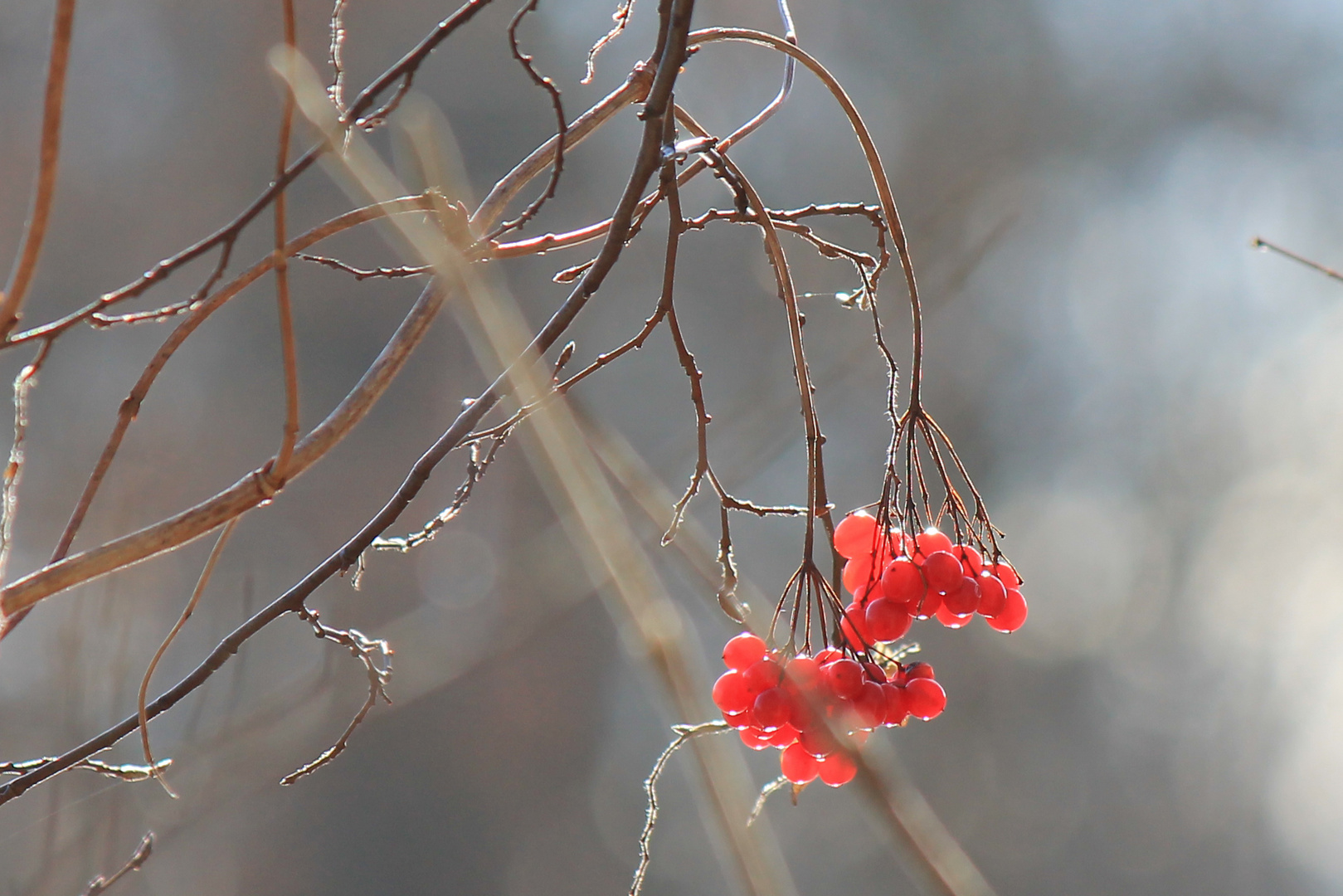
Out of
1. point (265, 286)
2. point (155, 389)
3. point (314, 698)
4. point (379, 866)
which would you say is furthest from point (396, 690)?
point (314, 698)

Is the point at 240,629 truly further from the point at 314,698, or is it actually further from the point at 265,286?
the point at 265,286

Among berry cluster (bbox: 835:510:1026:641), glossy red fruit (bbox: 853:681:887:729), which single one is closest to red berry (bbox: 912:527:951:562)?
berry cluster (bbox: 835:510:1026:641)

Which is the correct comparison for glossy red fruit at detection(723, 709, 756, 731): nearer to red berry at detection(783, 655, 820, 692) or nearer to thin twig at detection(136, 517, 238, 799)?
red berry at detection(783, 655, 820, 692)

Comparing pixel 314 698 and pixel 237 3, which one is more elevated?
pixel 237 3

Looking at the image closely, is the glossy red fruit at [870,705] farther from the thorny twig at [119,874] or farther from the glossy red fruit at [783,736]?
the thorny twig at [119,874]

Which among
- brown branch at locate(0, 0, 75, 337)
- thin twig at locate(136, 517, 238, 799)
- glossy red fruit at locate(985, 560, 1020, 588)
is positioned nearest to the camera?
brown branch at locate(0, 0, 75, 337)

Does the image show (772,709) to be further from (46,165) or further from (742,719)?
(46,165)

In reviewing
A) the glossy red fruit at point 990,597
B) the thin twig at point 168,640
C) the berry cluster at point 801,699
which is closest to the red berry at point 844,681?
the berry cluster at point 801,699
